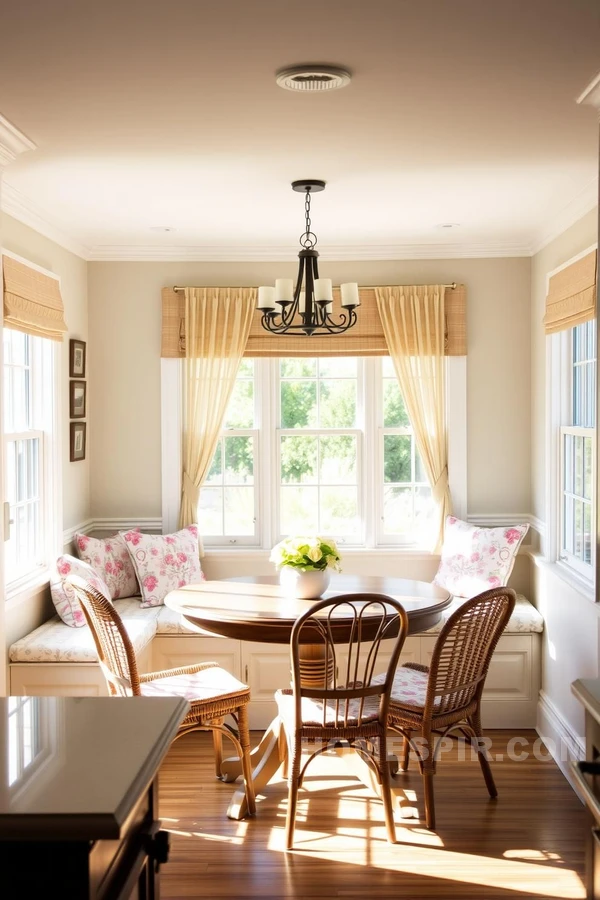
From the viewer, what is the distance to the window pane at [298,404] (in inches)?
219

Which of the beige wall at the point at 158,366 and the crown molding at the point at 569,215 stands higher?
the crown molding at the point at 569,215

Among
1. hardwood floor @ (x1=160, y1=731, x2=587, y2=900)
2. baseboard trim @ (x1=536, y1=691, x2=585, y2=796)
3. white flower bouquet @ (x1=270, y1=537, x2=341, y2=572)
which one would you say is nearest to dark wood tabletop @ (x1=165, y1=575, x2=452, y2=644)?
white flower bouquet @ (x1=270, y1=537, x2=341, y2=572)

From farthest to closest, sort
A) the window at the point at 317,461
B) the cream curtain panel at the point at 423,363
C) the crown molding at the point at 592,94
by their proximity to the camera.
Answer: the window at the point at 317,461
the cream curtain panel at the point at 423,363
the crown molding at the point at 592,94

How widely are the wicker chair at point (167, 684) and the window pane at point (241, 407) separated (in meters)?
2.03

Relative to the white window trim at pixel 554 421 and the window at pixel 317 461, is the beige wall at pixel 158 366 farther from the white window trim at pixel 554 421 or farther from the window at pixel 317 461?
the white window trim at pixel 554 421

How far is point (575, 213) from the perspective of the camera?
4305 mm

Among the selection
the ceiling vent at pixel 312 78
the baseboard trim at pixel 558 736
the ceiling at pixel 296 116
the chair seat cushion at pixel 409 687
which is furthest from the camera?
the baseboard trim at pixel 558 736

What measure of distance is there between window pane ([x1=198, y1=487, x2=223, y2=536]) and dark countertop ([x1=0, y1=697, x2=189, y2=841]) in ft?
11.8

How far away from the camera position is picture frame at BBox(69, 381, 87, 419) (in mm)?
5027

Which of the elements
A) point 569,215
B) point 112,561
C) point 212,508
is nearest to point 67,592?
point 112,561

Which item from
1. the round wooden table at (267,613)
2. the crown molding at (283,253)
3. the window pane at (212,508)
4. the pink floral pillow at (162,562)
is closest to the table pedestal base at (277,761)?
the round wooden table at (267,613)

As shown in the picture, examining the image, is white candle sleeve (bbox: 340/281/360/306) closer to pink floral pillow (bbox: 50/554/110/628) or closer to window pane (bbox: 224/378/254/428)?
window pane (bbox: 224/378/254/428)

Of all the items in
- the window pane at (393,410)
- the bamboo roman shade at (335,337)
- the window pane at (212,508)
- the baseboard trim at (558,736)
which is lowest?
the baseboard trim at (558,736)

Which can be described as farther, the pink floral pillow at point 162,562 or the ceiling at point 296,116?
the pink floral pillow at point 162,562
